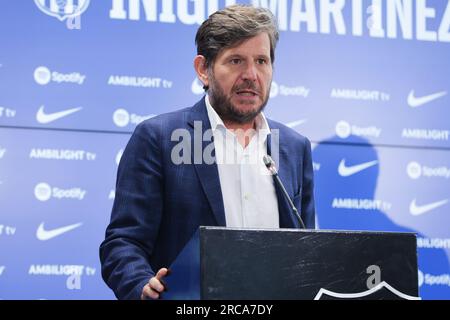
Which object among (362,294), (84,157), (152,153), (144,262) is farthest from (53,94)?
(362,294)

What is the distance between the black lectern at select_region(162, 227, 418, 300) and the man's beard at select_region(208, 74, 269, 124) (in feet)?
2.87

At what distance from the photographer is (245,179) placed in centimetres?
289

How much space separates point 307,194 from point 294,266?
3.19ft

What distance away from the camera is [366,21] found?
197 inches

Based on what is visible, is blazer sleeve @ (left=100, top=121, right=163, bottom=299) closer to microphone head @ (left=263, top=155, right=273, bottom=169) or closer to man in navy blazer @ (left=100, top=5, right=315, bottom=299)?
man in navy blazer @ (left=100, top=5, right=315, bottom=299)

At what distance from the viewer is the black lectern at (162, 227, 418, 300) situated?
207cm

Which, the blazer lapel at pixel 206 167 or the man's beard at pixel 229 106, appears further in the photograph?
the man's beard at pixel 229 106

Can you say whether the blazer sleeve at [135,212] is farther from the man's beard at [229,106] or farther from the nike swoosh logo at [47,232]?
the nike swoosh logo at [47,232]

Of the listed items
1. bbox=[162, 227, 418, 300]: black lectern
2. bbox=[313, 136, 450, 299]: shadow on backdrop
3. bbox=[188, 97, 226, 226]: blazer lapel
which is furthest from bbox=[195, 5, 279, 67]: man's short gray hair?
bbox=[313, 136, 450, 299]: shadow on backdrop

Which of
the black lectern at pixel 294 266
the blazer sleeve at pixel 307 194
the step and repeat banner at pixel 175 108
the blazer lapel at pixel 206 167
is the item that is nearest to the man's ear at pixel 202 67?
the blazer lapel at pixel 206 167

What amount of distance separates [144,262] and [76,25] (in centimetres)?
221

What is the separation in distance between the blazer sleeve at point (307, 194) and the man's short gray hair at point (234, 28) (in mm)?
391

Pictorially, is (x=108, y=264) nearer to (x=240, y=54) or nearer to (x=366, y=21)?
(x=240, y=54)

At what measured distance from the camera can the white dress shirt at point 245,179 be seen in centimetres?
282
